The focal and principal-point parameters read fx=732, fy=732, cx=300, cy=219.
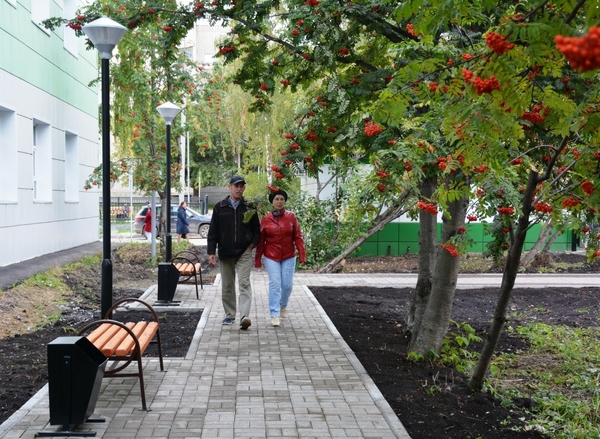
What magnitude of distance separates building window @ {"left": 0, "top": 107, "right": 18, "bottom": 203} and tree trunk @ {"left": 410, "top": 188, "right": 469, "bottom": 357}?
9.52m

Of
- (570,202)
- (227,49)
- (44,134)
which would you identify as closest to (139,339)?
(570,202)

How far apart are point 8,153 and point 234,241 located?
694 centimetres

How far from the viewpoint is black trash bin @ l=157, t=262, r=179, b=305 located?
1167cm

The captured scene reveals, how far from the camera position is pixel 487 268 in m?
18.9

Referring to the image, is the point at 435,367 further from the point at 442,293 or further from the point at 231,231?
the point at 231,231

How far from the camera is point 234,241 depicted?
9.73 m

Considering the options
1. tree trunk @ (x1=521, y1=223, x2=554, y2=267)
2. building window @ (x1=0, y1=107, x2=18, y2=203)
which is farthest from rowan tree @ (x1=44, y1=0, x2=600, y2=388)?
tree trunk @ (x1=521, y1=223, x2=554, y2=267)

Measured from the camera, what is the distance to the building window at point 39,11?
16547mm

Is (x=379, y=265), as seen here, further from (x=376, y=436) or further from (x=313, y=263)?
(x=376, y=436)

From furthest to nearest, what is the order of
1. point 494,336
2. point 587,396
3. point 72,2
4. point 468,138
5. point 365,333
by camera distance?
point 72,2
point 365,333
point 587,396
point 494,336
point 468,138

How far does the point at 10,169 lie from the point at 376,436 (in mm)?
11370

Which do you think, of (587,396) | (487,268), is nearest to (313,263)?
(487,268)

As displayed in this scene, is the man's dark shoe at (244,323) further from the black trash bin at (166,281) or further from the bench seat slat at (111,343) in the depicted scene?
the bench seat slat at (111,343)

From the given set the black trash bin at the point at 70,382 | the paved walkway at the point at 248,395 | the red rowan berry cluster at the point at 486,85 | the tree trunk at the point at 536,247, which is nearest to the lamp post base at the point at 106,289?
the paved walkway at the point at 248,395
